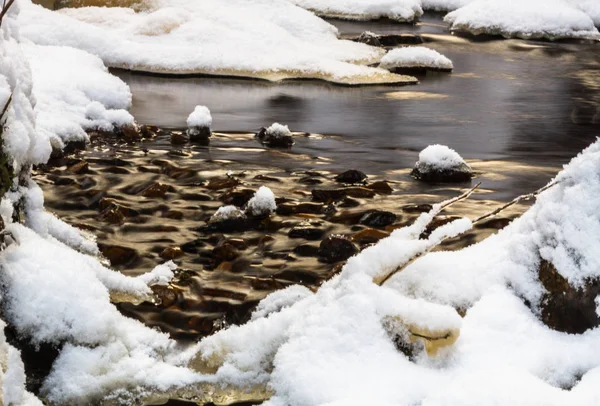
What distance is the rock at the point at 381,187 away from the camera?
14.3 feet

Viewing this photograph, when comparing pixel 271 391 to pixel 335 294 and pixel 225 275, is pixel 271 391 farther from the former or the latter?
pixel 225 275

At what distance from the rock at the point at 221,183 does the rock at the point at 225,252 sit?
3.46ft

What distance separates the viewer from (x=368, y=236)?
11.6 feet

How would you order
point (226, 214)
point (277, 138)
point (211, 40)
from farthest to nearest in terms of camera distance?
1. point (211, 40)
2. point (277, 138)
3. point (226, 214)

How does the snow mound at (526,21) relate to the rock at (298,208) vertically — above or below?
above

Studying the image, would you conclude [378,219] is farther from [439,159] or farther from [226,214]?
[439,159]

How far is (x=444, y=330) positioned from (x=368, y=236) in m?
1.50

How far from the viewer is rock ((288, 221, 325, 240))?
3.53 m

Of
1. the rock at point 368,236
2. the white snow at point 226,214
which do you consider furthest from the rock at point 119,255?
the rock at point 368,236

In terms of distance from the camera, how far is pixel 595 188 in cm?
225

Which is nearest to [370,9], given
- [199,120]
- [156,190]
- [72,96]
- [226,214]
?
[72,96]

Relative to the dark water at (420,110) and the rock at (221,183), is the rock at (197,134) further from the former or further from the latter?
the rock at (221,183)

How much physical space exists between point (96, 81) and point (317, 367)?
16.8 feet

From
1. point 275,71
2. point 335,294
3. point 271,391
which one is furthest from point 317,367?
point 275,71
